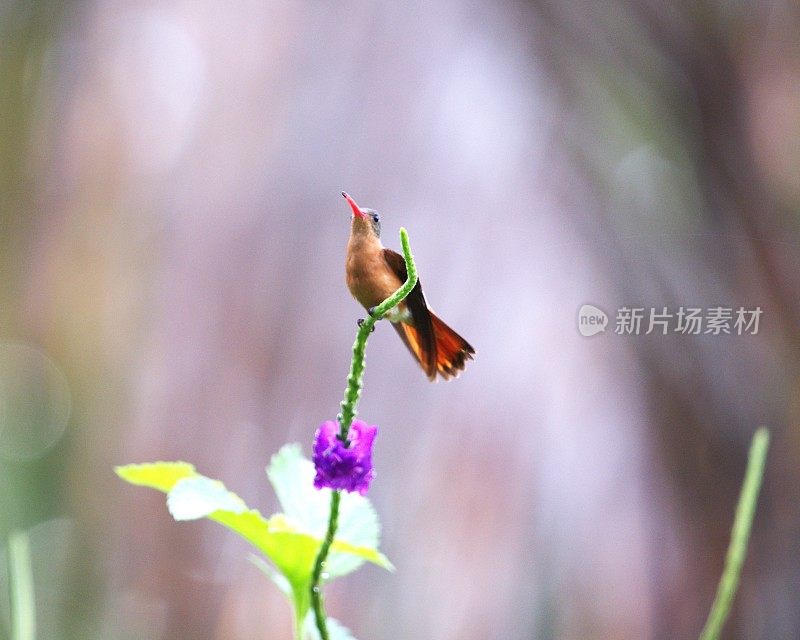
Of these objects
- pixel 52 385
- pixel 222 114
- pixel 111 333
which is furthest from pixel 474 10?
pixel 52 385

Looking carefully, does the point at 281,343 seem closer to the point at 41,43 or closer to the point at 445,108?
the point at 445,108

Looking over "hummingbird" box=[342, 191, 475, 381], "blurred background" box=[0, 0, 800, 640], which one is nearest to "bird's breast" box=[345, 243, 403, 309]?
"hummingbird" box=[342, 191, 475, 381]

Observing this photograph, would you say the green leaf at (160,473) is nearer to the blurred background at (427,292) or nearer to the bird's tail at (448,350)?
the bird's tail at (448,350)

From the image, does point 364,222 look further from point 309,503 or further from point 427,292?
point 427,292

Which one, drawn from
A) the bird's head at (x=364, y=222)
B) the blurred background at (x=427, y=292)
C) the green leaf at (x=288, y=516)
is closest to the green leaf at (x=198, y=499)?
the green leaf at (x=288, y=516)

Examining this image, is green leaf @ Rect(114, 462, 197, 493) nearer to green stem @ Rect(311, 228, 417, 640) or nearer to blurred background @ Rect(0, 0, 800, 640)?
green stem @ Rect(311, 228, 417, 640)

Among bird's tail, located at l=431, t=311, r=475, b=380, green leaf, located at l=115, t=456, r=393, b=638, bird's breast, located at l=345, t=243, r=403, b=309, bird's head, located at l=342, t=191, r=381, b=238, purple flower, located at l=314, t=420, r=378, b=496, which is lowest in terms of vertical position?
green leaf, located at l=115, t=456, r=393, b=638

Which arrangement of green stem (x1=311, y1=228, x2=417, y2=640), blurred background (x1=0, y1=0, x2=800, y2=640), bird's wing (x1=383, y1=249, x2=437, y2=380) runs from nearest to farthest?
green stem (x1=311, y1=228, x2=417, y2=640), bird's wing (x1=383, y1=249, x2=437, y2=380), blurred background (x1=0, y1=0, x2=800, y2=640)
